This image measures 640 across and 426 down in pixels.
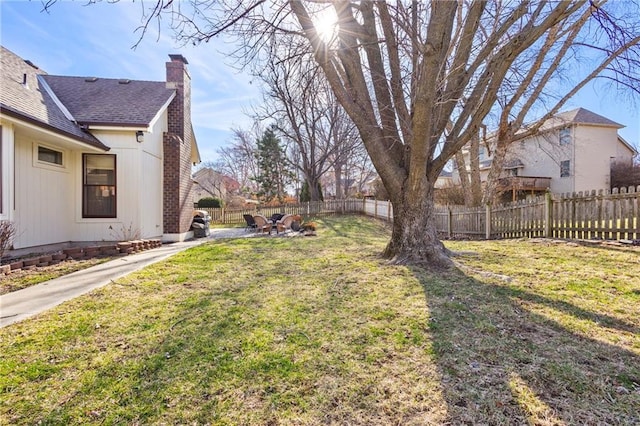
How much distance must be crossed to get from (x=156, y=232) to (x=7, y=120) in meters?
4.63

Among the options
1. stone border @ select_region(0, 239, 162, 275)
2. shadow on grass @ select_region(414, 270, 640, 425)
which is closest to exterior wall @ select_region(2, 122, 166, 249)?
stone border @ select_region(0, 239, 162, 275)

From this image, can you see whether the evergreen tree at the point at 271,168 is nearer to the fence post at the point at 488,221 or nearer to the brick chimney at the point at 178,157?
the brick chimney at the point at 178,157

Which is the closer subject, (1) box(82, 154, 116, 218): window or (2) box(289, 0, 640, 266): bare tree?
(2) box(289, 0, 640, 266): bare tree

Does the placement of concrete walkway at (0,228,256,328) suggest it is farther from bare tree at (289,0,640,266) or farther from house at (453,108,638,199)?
house at (453,108,638,199)

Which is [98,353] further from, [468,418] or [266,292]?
[468,418]

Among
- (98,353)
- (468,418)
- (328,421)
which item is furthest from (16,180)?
(468,418)

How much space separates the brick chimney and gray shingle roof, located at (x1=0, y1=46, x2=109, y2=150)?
2.16 meters

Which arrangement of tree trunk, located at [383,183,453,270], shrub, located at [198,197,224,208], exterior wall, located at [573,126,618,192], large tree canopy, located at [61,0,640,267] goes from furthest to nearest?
exterior wall, located at [573,126,618,192], shrub, located at [198,197,224,208], tree trunk, located at [383,183,453,270], large tree canopy, located at [61,0,640,267]

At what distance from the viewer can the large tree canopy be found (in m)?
4.82

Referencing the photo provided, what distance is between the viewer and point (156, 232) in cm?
966

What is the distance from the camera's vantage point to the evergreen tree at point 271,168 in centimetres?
2941

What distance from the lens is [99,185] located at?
8.55 meters

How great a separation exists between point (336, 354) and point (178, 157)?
955cm

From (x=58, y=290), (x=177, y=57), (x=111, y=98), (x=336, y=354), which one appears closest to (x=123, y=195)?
(x=111, y=98)
